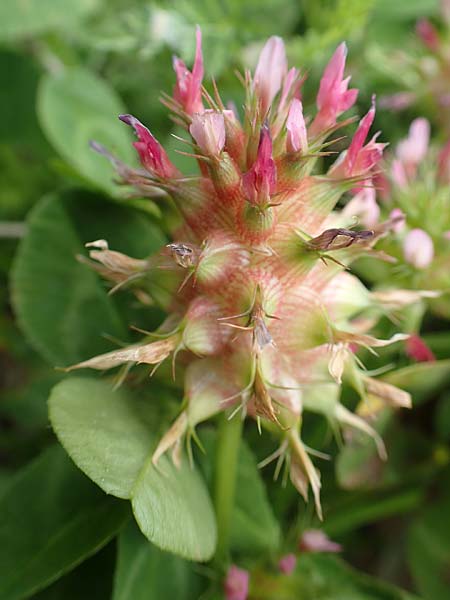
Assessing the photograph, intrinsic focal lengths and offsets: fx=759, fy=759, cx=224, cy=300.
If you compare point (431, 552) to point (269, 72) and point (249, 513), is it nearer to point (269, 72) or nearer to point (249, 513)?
point (249, 513)

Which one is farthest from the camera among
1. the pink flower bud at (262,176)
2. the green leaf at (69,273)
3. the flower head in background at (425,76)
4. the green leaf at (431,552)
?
the flower head in background at (425,76)

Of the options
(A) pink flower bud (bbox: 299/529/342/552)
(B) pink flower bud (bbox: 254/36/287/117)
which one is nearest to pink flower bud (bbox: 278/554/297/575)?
Result: (A) pink flower bud (bbox: 299/529/342/552)

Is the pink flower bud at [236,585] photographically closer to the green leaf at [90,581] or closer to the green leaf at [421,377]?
the green leaf at [90,581]

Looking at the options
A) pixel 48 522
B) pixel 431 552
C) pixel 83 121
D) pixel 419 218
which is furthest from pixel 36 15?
pixel 431 552

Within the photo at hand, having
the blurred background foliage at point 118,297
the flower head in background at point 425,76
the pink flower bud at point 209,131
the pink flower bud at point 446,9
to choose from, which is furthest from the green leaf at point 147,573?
the pink flower bud at point 446,9

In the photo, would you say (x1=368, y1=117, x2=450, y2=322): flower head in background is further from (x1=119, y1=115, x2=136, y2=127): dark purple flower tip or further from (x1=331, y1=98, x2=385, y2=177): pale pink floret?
(x1=119, y1=115, x2=136, y2=127): dark purple flower tip

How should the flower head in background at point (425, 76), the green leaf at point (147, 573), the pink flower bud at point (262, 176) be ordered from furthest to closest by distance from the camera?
the flower head in background at point (425, 76)
the green leaf at point (147, 573)
the pink flower bud at point (262, 176)

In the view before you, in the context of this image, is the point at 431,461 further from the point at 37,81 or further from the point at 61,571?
the point at 37,81
